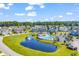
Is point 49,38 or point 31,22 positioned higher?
point 31,22

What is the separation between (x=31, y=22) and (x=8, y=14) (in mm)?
234

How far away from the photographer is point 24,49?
6.82 feet

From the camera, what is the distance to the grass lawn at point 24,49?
2.05 metres

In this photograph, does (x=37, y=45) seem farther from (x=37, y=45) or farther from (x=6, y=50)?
(x=6, y=50)

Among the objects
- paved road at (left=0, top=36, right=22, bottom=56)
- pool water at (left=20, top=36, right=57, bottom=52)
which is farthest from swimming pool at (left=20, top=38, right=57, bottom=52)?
paved road at (left=0, top=36, right=22, bottom=56)

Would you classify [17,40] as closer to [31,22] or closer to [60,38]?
[31,22]

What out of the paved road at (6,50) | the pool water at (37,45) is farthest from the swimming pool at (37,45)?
the paved road at (6,50)

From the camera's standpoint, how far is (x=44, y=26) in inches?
82.4

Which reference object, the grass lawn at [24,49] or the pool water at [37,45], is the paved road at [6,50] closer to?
the grass lawn at [24,49]

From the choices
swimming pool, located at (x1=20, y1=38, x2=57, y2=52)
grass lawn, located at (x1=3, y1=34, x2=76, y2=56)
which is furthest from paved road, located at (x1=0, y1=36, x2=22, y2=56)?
swimming pool, located at (x1=20, y1=38, x2=57, y2=52)

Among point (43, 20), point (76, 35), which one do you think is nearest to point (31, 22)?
point (43, 20)

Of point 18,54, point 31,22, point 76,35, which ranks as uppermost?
point 31,22

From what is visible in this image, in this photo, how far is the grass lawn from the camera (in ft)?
6.73

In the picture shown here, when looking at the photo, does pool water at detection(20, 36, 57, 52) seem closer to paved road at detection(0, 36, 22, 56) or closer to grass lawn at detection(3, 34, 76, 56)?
grass lawn at detection(3, 34, 76, 56)
